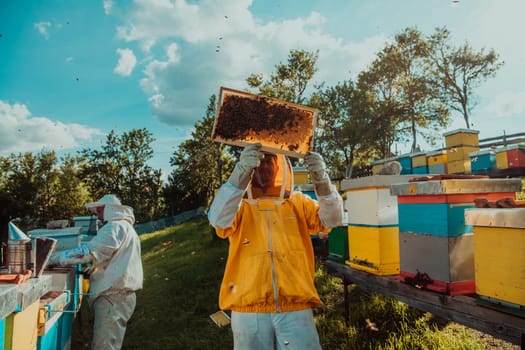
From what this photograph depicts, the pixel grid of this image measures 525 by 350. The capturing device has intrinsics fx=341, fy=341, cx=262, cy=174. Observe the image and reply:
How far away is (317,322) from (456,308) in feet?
6.94

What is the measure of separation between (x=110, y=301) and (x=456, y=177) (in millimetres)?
3532

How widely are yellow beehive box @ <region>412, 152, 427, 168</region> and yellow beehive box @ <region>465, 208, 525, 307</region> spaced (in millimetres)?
11819

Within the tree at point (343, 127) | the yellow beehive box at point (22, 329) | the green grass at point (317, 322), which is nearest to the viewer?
the yellow beehive box at point (22, 329)

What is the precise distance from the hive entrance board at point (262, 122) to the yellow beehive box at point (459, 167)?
36.0ft

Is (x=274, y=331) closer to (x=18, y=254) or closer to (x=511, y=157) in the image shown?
(x=18, y=254)

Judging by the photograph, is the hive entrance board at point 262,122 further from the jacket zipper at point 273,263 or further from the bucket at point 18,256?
the bucket at point 18,256

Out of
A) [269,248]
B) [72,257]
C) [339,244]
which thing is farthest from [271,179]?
[339,244]

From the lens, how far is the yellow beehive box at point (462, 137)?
11758mm

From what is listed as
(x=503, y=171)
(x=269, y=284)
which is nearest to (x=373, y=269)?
(x=269, y=284)

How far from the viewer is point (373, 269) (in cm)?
357

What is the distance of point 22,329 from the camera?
5.65 feet

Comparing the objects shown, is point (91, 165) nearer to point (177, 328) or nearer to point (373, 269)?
point (177, 328)

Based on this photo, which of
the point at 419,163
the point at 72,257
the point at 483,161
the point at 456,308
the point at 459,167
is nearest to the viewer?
the point at 456,308

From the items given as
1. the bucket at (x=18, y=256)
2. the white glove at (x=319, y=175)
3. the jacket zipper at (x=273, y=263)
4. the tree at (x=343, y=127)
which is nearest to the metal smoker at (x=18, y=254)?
the bucket at (x=18, y=256)
